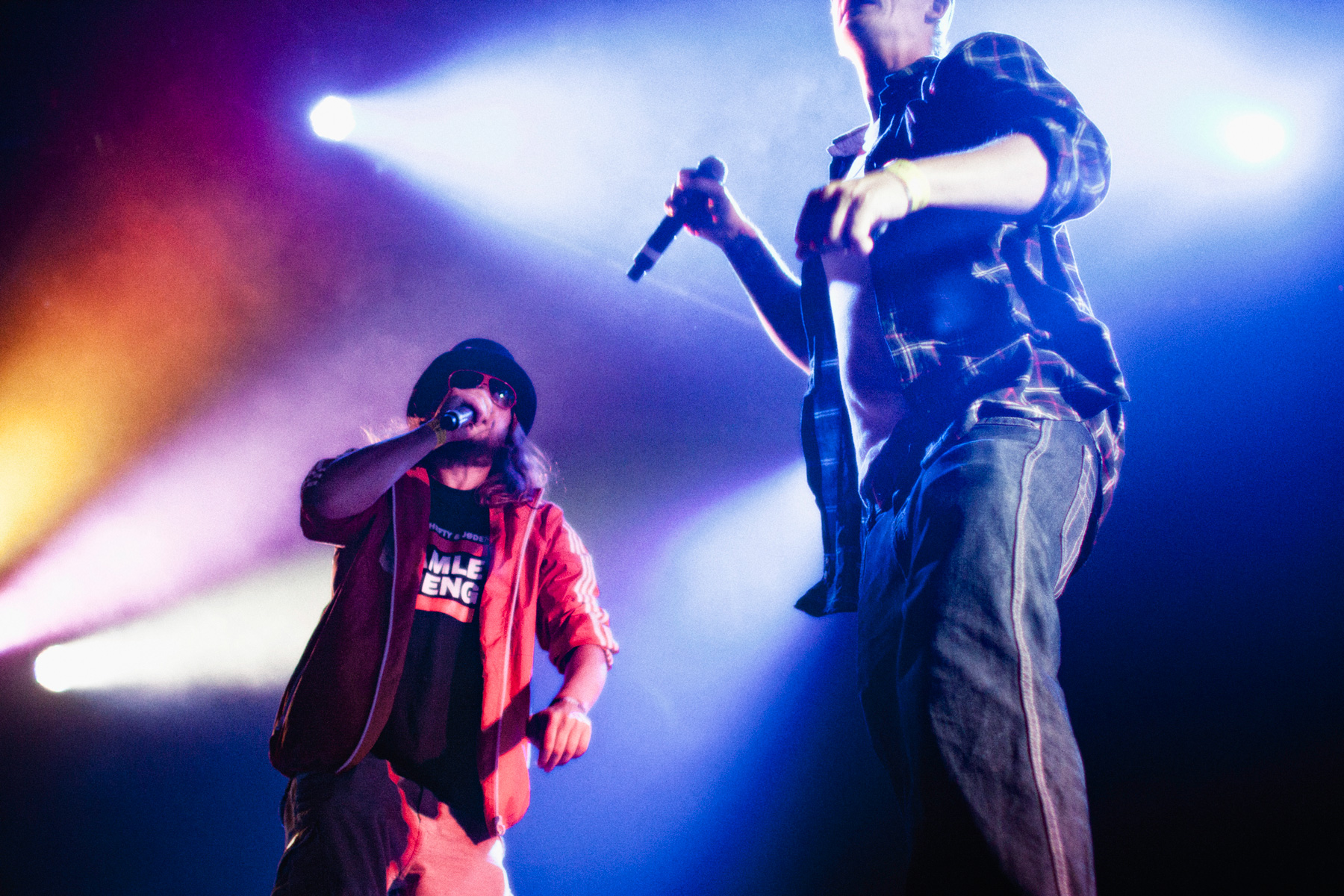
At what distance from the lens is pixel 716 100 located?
3.57 meters

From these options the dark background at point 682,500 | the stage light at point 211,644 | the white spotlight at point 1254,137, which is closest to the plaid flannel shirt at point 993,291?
the dark background at point 682,500

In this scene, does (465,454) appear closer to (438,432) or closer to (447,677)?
(438,432)

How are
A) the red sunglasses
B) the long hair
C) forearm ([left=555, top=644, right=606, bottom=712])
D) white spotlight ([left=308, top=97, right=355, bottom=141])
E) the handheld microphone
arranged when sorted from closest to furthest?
1. forearm ([left=555, top=644, right=606, bottom=712])
2. the handheld microphone
3. the long hair
4. the red sunglasses
5. white spotlight ([left=308, top=97, right=355, bottom=141])

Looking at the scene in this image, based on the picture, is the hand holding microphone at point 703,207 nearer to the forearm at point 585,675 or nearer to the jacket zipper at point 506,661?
the jacket zipper at point 506,661

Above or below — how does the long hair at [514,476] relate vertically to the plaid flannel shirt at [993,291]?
above

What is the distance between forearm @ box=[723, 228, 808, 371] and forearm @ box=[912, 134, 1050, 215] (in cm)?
77

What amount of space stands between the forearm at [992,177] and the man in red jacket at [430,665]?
3.90 ft

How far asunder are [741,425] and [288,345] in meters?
2.71

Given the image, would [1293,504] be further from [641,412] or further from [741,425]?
[641,412]

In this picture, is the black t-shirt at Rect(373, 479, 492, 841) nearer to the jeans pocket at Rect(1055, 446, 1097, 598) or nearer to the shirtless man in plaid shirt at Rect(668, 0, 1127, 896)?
the shirtless man in plaid shirt at Rect(668, 0, 1127, 896)

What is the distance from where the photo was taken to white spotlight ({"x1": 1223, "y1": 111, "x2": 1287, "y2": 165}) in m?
2.45

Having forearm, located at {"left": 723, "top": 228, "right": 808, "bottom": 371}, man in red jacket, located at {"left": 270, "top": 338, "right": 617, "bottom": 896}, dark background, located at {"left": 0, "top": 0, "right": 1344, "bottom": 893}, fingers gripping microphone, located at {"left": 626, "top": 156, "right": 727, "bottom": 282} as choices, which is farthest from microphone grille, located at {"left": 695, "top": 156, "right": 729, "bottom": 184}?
dark background, located at {"left": 0, "top": 0, "right": 1344, "bottom": 893}

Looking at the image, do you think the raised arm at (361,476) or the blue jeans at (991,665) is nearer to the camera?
the blue jeans at (991,665)

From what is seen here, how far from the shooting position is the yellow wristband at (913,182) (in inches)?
31.3
